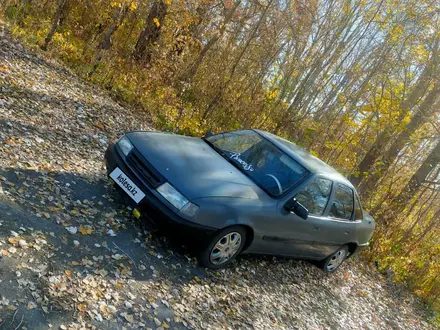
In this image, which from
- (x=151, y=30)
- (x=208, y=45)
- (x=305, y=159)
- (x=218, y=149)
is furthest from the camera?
(x=151, y=30)

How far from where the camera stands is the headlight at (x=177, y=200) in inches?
175

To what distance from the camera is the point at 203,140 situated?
6148mm

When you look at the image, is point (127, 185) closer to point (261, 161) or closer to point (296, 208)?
point (261, 161)

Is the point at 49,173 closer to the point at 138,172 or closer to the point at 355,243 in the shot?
the point at 138,172

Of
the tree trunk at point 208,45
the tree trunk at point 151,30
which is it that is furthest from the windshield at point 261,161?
the tree trunk at point 151,30

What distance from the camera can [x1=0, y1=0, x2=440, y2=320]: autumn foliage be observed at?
10.1 meters

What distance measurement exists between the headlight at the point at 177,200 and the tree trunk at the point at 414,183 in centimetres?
780

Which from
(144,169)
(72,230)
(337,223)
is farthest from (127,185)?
(337,223)

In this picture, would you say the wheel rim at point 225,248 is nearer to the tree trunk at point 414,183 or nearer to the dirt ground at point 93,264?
the dirt ground at point 93,264

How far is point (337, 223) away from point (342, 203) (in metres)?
0.34

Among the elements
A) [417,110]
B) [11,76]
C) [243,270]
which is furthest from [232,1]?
[243,270]

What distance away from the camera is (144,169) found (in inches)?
189

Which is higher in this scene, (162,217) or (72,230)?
(162,217)

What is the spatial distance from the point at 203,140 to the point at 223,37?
6.64 m
